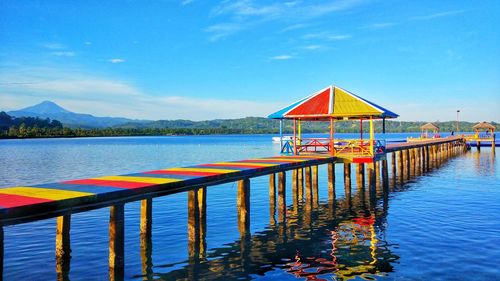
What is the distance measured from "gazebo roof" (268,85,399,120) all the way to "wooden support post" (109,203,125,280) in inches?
574

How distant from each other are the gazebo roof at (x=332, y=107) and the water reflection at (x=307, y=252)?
6321 mm

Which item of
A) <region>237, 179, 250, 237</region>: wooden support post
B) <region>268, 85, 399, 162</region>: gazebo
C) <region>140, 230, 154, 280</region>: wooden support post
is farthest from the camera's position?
<region>268, 85, 399, 162</region>: gazebo

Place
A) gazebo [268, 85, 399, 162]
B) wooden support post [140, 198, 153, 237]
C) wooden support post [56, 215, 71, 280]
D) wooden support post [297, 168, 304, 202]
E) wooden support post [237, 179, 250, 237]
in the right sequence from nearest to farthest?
wooden support post [56, 215, 71, 280], wooden support post [140, 198, 153, 237], wooden support post [237, 179, 250, 237], gazebo [268, 85, 399, 162], wooden support post [297, 168, 304, 202]

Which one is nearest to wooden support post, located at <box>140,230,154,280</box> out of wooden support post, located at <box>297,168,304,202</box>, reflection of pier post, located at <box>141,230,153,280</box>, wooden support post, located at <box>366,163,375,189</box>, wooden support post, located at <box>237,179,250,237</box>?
reflection of pier post, located at <box>141,230,153,280</box>

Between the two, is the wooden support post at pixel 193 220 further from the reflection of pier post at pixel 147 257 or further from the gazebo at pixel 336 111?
the gazebo at pixel 336 111

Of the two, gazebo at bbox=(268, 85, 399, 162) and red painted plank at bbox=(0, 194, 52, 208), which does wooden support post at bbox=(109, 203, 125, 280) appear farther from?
gazebo at bbox=(268, 85, 399, 162)

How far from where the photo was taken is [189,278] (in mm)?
10906

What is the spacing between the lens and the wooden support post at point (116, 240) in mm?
10391

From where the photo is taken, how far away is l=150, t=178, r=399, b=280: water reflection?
11.2 m

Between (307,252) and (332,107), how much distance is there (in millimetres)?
11895

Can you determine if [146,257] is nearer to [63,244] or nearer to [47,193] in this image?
[63,244]

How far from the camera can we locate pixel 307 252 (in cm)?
1314

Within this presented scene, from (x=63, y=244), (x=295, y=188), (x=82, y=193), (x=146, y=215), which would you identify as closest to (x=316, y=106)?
(x=295, y=188)

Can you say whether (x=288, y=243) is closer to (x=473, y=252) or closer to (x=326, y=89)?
(x=473, y=252)
